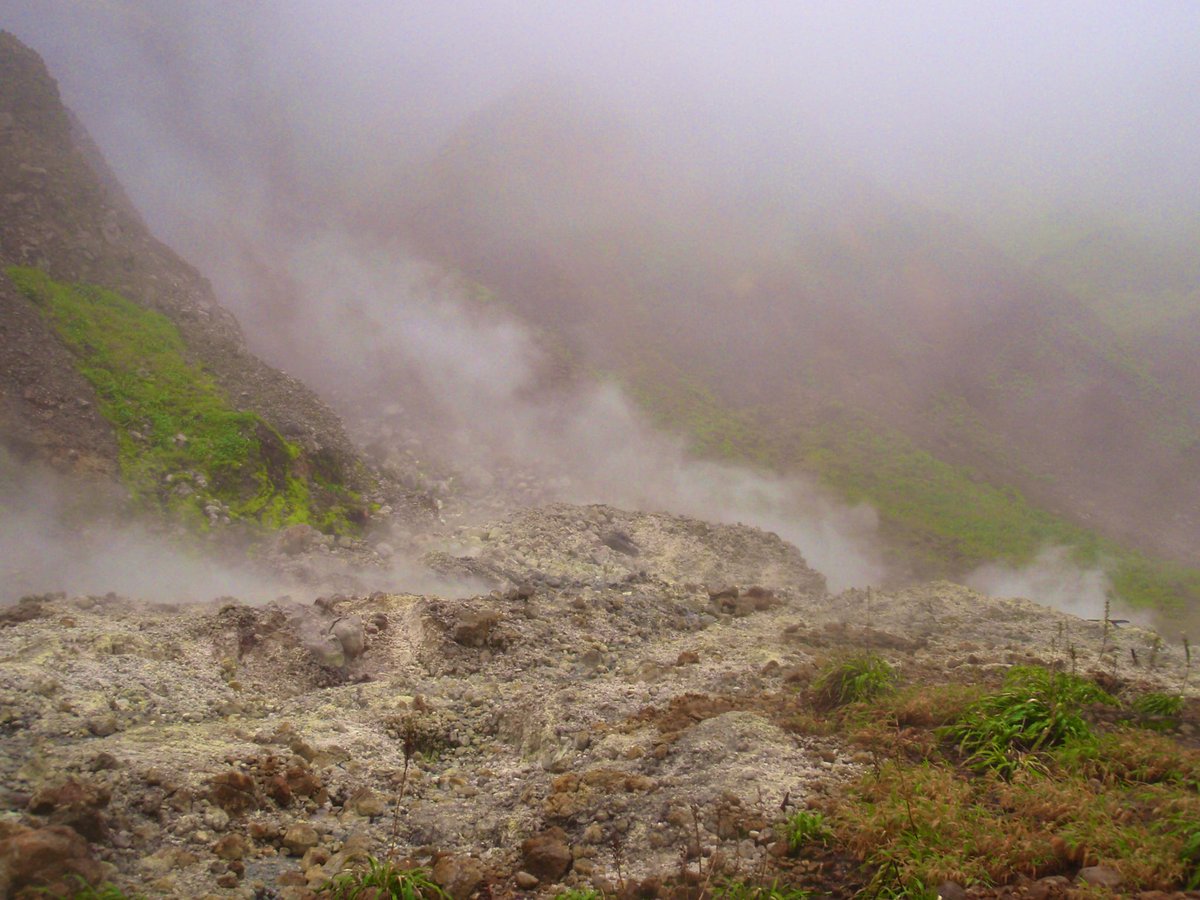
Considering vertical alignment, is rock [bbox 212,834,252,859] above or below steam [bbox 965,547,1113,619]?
below

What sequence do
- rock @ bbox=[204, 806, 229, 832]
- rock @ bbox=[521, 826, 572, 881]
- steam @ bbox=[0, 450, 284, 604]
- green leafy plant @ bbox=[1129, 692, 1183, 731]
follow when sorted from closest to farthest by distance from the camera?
rock @ bbox=[521, 826, 572, 881] → rock @ bbox=[204, 806, 229, 832] → green leafy plant @ bbox=[1129, 692, 1183, 731] → steam @ bbox=[0, 450, 284, 604]

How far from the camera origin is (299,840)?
5.34m

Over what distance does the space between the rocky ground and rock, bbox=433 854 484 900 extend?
0.02m

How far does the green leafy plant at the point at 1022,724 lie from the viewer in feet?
20.3

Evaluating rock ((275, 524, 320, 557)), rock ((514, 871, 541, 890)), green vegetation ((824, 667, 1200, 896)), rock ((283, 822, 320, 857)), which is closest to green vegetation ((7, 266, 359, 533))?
rock ((275, 524, 320, 557))

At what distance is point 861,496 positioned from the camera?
24.0 meters

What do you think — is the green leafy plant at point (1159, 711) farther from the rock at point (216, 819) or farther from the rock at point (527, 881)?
the rock at point (216, 819)

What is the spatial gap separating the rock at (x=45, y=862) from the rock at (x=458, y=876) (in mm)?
1981

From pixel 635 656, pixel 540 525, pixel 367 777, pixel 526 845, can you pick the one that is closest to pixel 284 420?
pixel 540 525

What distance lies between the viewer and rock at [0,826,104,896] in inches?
161

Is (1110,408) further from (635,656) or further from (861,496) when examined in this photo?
(635,656)

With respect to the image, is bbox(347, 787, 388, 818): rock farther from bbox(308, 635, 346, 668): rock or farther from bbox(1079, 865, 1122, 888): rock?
bbox(1079, 865, 1122, 888): rock

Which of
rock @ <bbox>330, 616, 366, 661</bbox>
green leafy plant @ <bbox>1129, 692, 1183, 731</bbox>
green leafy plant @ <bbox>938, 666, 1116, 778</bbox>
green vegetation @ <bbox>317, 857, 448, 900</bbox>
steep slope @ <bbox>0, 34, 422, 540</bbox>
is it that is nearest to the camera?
green vegetation @ <bbox>317, 857, 448, 900</bbox>

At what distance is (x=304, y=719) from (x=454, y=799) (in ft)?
7.25
